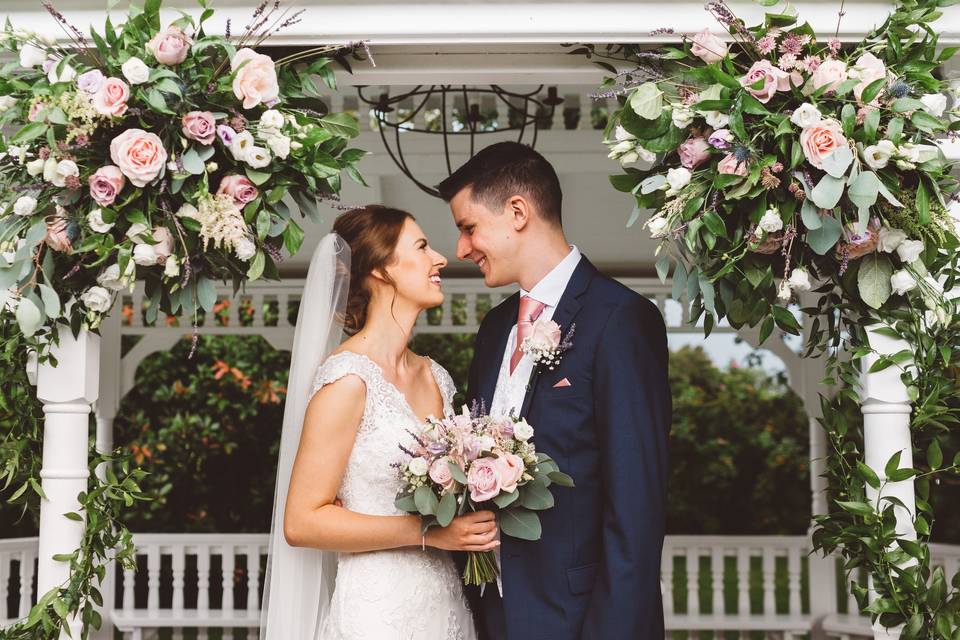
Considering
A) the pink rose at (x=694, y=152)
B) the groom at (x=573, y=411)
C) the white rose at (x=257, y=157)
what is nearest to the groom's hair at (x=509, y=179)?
the groom at (x=573, y=411)

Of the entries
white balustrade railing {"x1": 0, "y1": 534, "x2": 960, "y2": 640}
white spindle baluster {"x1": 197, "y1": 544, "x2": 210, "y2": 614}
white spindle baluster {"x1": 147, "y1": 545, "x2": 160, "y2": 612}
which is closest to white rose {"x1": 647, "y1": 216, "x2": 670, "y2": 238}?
white balustrade railing {"x1": 0, "y1": 534, "x2": 960, "y2": 640}

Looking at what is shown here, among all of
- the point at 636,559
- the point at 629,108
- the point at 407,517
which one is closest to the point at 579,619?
the point at 636,559

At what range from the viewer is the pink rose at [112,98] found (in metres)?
2.60

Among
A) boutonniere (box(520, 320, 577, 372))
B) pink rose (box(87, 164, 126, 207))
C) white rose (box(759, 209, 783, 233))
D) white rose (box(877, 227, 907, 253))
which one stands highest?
pink rose (box(87, 164, 126, 207))

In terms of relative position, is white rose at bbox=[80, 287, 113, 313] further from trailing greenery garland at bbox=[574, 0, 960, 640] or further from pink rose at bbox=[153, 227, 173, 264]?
trailing greenery garland at bbox=[574, 0, 960, 640]

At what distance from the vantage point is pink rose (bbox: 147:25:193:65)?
2639mm

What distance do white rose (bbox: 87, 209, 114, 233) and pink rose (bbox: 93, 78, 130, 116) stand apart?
27 centimetres

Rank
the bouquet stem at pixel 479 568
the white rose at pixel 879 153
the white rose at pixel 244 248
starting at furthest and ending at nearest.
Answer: the bouquet stem at pixel 479 568 < the white rose at pixel 244 248 < the white rose at pixel 879 153

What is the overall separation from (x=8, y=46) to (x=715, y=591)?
5.63 meters

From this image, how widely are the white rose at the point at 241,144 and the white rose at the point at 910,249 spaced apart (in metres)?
1.84

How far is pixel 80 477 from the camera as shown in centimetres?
297

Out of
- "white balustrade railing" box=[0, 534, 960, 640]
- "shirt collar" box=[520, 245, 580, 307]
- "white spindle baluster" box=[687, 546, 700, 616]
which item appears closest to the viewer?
"shirt collar" box=[520, 245, 580, 307]

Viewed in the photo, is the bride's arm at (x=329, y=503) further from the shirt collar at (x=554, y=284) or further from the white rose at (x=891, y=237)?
the white rose at (x=891, y=237)

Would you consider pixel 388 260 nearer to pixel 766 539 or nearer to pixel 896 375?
pixel 896 375
